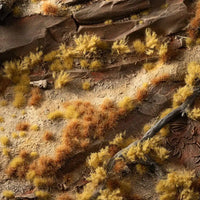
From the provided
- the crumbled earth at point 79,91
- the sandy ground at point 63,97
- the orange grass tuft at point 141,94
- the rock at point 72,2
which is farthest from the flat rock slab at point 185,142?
the rock at point 72,2

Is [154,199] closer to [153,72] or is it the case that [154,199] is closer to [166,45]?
[153,72]

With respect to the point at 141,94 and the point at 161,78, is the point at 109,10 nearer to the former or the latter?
the point at 161,78

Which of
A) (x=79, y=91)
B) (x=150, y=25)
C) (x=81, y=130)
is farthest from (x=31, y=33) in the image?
(x=150, y=25)

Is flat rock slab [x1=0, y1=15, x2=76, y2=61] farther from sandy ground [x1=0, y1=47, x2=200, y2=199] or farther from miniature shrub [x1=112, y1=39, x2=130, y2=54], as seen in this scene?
miniature shrub [x1=112, y1=39, x2=130, y2=54]

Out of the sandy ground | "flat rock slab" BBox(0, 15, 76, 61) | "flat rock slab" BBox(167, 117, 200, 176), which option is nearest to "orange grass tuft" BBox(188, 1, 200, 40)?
the sandy ground

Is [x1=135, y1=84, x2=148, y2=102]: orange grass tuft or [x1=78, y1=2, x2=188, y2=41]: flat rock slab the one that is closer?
[x1=135, y1=84, x2=148, y2=102]: orange grass tuft

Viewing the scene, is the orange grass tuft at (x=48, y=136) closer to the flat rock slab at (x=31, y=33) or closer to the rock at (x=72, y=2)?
the flat rock slab at (x=31, y=33)
